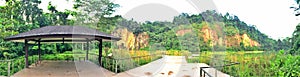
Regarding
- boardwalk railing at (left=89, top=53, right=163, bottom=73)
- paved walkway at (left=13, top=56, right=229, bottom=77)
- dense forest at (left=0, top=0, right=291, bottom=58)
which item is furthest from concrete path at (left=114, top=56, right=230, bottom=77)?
dense forest at (left=0, top=0, right=291, bottom=58)

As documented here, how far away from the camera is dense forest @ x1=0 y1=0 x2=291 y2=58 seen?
17.5 meters

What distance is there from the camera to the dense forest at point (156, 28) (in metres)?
17.5

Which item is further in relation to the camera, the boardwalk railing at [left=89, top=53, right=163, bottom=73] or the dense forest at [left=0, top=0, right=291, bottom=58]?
the dense forest at [left=0, top=0, right=291, bottom=58]

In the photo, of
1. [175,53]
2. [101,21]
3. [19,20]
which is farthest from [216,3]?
[19,20]

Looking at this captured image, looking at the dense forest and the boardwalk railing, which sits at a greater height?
the dense forest

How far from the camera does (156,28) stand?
62.8 feet

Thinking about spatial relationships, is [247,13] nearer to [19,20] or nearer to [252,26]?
[252,26]

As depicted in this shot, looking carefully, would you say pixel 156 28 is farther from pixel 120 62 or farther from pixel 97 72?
pixel 97 72

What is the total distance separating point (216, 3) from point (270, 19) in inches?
171

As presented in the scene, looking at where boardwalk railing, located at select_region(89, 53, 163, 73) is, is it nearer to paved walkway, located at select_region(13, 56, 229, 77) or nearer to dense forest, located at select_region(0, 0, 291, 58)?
paved walkway, located at select_region(13, 56, 229, 77)

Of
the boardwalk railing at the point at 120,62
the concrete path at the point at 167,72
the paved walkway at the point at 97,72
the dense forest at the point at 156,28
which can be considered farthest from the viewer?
the dense forest at the point at 156,28

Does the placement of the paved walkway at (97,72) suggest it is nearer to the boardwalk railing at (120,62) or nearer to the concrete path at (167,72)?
the concrete path at (167,72)

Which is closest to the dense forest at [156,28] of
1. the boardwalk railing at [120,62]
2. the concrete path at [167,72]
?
the boardwalk railing at [120,62]

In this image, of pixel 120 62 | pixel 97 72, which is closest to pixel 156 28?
pixel 120 62
